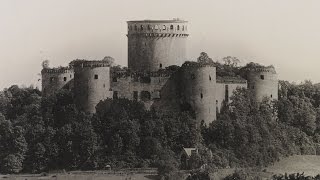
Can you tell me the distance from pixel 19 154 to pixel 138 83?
10717mm

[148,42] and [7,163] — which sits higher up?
[148,42]

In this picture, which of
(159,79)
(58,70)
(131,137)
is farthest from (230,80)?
(58,70)

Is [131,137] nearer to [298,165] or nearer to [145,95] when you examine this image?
[145,95]

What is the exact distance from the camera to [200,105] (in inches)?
3620

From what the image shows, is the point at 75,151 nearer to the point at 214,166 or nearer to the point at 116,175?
the point at 116,175

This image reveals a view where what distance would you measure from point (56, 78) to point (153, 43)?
784 cm

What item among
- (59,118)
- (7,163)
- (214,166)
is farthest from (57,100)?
(214,166)

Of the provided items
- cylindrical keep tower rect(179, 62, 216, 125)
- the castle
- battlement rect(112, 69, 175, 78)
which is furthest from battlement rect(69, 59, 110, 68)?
cylindrical keep tower rect(179, 62, 216, 125)

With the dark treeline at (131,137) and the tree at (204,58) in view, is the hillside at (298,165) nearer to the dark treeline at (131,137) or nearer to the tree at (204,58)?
the dark treeline at (131,137)

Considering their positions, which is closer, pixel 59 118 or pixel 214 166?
pixel 214 166

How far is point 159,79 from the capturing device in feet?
309

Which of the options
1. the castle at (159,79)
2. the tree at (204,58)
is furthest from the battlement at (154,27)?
the tree at (204,58)

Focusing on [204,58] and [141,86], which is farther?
[204,58]

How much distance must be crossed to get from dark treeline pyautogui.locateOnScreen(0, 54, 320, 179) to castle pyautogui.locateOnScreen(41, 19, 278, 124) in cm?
95
